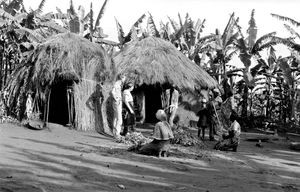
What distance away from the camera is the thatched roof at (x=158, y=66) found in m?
17.2

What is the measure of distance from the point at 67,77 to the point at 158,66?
476cm

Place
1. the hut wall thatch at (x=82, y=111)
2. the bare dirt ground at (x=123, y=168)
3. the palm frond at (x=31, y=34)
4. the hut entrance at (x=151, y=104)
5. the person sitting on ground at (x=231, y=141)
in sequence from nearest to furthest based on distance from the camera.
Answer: the bare dirt ground at (x=123, y=168) → the person sitting on ground at (x=231, y=141) → the hut wall thatch at (x=82, y=111) → the palm frond at (x=31, y=34) → the hut entrance at (x=151, y=104)

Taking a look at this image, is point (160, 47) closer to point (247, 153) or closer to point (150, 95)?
point (150, 95)

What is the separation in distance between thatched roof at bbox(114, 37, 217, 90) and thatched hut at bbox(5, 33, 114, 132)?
293 centimetres

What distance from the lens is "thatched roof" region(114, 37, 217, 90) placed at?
56.3 feet

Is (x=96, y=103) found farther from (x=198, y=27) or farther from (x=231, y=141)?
(x=198, y=27)

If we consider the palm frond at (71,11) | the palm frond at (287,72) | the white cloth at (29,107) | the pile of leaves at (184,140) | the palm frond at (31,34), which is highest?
the palm frond at (71,11)

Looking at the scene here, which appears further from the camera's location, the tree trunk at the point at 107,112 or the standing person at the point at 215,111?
the standing person at the point at 215,111

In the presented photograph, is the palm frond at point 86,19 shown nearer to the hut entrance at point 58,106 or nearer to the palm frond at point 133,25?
the palm frond at point 133,25

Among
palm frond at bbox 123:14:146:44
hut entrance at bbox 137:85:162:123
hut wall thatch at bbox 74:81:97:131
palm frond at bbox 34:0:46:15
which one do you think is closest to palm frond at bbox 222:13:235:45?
palm frond at bbox 123:14:146:44

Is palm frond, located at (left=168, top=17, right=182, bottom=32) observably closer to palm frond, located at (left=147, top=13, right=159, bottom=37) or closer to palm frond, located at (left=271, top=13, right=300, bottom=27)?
palm frond, located at (left=147, top=13, right=159, bottom=37)

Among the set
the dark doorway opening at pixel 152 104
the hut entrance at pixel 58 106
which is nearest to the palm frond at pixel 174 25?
the dark doorway opening at pixel 152 104

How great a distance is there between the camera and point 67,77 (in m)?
13.4

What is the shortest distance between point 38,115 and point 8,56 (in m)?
8.31
